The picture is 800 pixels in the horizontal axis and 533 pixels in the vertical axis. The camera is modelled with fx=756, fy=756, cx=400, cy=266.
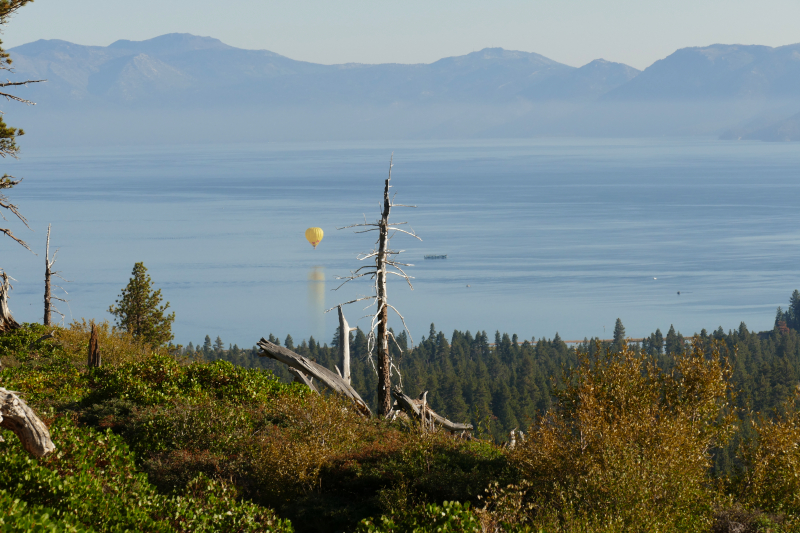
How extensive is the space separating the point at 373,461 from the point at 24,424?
833 centimetres

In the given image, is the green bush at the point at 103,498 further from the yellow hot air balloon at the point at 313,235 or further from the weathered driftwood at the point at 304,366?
the yellow hot air balloon at the point at 313,235

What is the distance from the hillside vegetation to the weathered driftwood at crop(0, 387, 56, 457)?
475mm

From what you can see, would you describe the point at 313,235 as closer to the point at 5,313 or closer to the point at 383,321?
the point at 5,313

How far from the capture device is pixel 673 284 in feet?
518

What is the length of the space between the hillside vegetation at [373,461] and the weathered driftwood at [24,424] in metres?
0.48

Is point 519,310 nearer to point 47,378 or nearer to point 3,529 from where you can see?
point 47,378

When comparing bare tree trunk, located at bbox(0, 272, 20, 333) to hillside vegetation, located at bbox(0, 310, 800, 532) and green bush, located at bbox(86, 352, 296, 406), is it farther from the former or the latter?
green bush, located at bbox(86, 352, 296, 406)

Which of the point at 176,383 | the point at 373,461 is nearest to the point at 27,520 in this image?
the point at 373,461

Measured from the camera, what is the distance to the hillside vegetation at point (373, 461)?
12859mm

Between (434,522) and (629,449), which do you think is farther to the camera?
(629,449)

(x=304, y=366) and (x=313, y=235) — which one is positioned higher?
(x=304, y=366)

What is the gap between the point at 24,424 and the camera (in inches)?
480

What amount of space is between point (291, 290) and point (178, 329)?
29106mm

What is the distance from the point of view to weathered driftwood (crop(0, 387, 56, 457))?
38.7 ft
